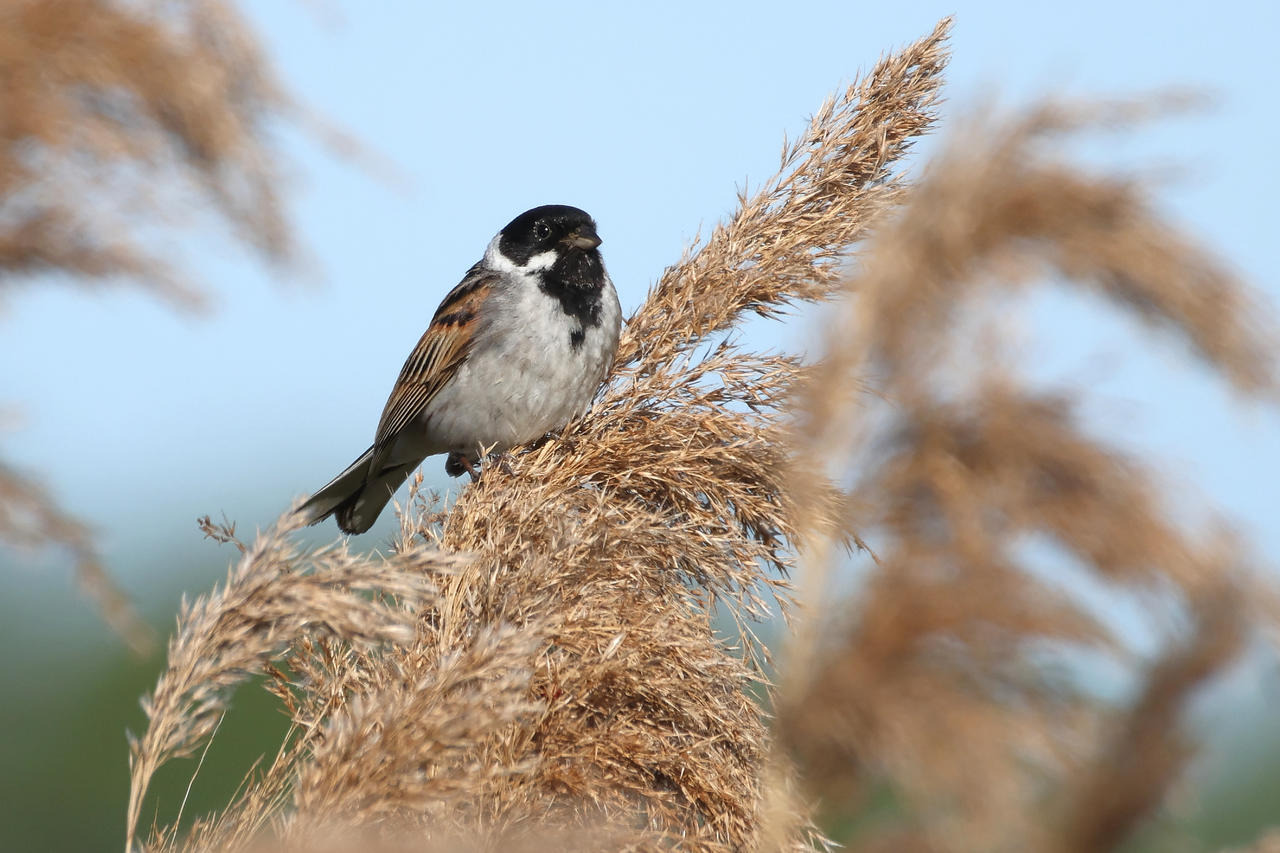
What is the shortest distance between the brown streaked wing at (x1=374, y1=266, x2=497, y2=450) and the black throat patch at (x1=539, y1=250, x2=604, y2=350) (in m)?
0.33

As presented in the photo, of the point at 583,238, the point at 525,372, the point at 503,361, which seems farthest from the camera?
the point at 583,238

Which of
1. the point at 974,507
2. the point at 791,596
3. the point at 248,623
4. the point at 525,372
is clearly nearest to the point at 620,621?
the point at 791,596

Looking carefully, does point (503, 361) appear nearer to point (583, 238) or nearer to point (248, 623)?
point (583, 238)

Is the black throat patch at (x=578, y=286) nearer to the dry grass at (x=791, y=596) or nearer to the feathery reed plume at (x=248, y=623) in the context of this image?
the dry grass at (x=791, y=596)

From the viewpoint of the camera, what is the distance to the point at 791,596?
8.74 feet

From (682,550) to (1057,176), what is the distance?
1.47 m

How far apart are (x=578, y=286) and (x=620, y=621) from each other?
2850 mm

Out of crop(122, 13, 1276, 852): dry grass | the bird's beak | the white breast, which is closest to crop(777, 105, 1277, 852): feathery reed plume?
crop(122, 13, 1276, 852): dry grass

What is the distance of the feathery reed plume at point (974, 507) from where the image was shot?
1224mm

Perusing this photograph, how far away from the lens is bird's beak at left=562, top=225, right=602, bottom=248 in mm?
5289

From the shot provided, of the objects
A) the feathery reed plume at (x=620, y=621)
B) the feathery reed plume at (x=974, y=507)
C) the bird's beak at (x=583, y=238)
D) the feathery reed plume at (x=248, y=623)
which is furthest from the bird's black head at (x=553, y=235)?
the feathery reed plume at (x=974, y=507)

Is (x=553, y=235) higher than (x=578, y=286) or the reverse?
higher

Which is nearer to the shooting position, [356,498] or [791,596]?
[791,596]

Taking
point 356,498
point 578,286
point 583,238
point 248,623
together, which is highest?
point 248,623
